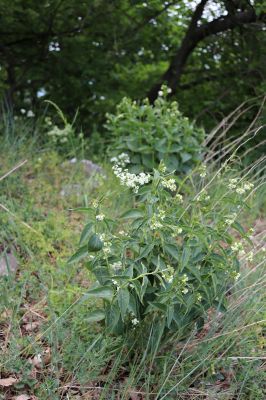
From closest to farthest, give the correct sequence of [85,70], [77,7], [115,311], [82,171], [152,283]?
[115,311], [152,283], [82,171], [77,7], [85,70]

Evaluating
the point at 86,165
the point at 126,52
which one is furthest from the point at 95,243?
the point at 126,52

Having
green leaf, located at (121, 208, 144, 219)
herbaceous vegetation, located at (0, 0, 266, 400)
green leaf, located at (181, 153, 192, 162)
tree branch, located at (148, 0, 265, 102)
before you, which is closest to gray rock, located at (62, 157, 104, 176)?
herbaceous vegetation, located at (0, 0, 266, 400)

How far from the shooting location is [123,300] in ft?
7.91

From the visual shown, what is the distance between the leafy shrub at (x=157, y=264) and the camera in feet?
8.09

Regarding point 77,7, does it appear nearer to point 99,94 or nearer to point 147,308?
point 99,94

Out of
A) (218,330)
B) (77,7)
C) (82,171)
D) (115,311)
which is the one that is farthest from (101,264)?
(77,7)

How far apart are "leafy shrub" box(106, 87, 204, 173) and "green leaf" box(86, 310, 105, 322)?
6.64 ft

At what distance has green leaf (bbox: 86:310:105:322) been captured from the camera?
2656mm

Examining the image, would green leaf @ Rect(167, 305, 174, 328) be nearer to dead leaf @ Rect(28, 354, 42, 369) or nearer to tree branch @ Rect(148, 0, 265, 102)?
dead leaf @ Rect(28, 354, 42, 369)

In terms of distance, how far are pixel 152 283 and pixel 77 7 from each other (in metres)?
3.55

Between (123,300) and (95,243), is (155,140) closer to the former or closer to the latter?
(95,243)

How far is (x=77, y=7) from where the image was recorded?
5.41 metres

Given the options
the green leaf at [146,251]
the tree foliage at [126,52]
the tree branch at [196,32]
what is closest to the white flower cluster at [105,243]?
the green leaf at [146,251]

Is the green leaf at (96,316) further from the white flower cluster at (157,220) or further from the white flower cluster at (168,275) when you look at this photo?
the white flower cluster at (157,220)
